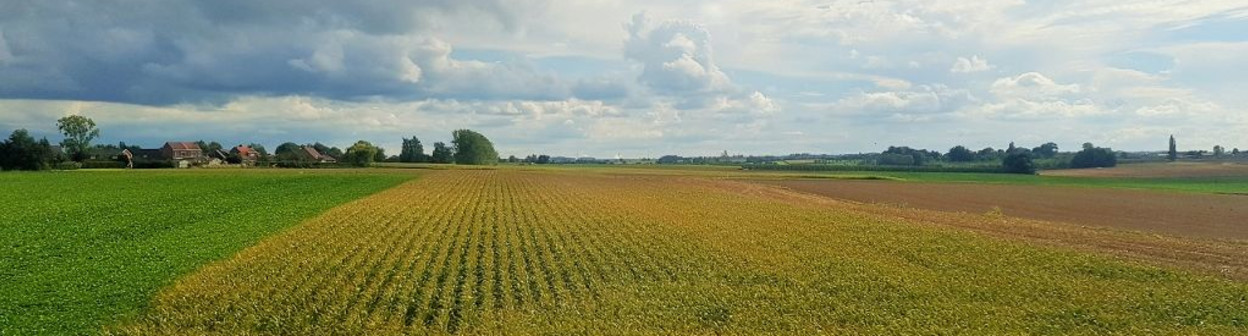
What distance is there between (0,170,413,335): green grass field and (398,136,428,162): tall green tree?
4991 inches

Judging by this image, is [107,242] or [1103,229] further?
[1103,229]

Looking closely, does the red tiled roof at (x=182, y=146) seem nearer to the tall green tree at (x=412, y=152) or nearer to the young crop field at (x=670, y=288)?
the tall green tree at (x=412, y=152)

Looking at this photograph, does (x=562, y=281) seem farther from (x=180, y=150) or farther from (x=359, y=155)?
(x=180, y=150)

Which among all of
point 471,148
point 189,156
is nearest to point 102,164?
point 189,156

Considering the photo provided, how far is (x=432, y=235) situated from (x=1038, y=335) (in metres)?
17.3

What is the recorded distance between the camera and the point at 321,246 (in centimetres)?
2305

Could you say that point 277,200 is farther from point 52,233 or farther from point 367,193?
point 52,233

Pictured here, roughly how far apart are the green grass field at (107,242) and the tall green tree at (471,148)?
137 metres

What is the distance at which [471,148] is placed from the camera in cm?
18538

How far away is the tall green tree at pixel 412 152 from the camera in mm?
174375

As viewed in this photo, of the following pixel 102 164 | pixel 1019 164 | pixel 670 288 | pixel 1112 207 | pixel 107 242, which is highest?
pixel 102 164

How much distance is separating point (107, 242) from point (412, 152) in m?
159

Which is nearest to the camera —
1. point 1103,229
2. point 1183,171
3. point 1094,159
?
point 1103,229

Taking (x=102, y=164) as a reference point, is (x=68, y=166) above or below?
below
